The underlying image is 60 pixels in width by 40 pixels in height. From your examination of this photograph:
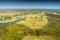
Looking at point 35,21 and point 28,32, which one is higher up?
point 35,21

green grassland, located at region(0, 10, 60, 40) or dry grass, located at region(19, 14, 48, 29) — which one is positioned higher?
dry grass, located at region(19, 14, 48, 29)

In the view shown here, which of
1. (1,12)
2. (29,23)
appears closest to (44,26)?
(29,23)

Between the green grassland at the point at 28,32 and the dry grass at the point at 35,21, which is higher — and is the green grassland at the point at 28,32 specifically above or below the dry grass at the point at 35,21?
below

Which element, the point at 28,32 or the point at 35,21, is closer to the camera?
the point at 28,32

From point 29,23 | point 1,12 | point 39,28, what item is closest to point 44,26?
point 39,28

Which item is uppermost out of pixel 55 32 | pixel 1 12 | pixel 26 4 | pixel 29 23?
pixel 26 4

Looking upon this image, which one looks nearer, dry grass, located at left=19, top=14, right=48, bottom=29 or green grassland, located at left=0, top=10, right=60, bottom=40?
green grassland, located at left=0, top=10, right=60, bottom=40

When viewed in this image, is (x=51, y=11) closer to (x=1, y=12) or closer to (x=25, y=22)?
(x=25, y=22)

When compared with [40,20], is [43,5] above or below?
above

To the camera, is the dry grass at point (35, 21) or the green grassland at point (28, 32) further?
the dry grass at point (35, 21)

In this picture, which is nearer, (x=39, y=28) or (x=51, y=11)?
(x=39, y=28)
